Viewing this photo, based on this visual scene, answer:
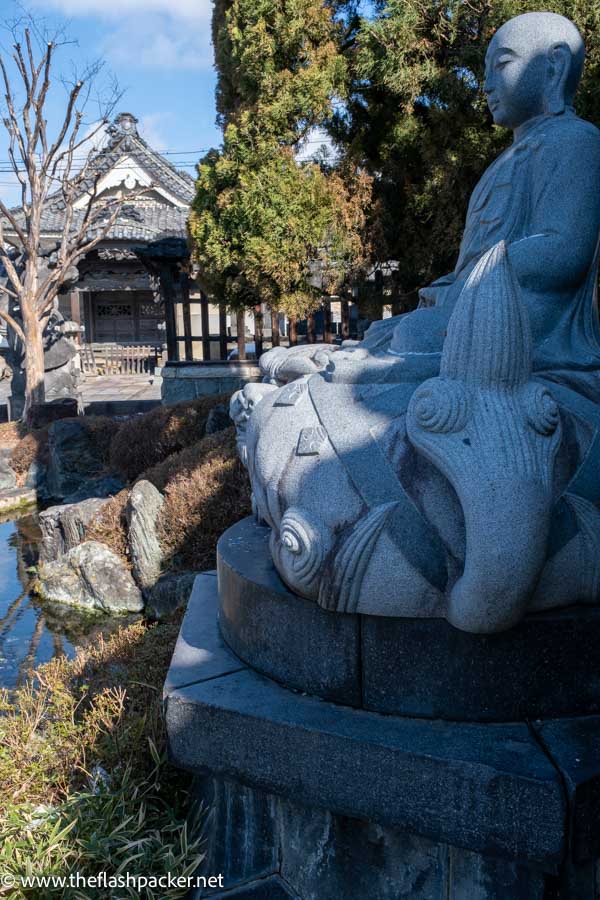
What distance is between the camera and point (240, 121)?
8.77m

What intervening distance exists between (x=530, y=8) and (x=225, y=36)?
3.75m

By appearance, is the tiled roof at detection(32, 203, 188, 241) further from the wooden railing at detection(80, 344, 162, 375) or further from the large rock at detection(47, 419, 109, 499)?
the large rock at detection(47, 419, 109, 499)

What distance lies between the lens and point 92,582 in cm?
648

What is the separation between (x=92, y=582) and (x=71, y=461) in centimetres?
481

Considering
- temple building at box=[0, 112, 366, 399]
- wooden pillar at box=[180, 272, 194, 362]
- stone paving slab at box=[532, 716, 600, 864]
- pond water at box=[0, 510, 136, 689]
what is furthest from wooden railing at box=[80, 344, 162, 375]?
stone paving slab at box=[532, 716, 600, 864]

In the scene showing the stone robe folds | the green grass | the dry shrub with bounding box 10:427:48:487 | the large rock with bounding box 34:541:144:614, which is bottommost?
the large rock with bounding box 34:541:144:614

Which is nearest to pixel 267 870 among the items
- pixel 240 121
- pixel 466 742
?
pixel 466 742

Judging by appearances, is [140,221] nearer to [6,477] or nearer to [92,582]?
[6,477]

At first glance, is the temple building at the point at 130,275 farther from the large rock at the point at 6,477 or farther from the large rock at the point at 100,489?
the large rock at the point at 100,489

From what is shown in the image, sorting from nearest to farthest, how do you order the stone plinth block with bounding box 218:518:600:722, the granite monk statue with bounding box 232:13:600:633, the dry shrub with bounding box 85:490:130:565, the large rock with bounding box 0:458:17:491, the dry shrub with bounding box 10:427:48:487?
1. the granite monk statue with bounding box 232:13:600:633
2. the stone plinth block with bounding box 218:518:600:722
3. the dry shrub with bounding box 85:490:130:565
4. the large rock with bounding box 0:458:17:491
5. the dry shrub with bounding box 10:427:48:487

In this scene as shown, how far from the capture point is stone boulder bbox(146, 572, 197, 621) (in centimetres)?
566

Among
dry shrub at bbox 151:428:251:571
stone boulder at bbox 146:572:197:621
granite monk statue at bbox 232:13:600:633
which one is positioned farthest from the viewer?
dry shrub at bbox 151:428:251:571

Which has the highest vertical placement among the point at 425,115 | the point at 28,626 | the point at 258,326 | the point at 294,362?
the point at 425,115

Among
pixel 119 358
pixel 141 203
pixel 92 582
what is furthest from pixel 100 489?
pixel 141 203
